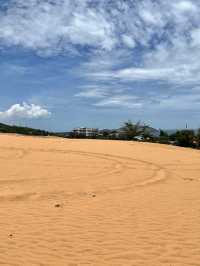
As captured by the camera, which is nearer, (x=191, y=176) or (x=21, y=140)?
(x=191, y=176)

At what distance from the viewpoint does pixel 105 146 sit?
29.6m

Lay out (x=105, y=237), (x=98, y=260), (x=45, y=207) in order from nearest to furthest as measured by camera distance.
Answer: (x=98, y=260) < (x=105, y=237) < (x=45, y=207)

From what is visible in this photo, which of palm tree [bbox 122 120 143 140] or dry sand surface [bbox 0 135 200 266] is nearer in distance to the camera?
dry sand surface [bbox 0 135 200 266]

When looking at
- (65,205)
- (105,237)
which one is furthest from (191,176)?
(105,237)

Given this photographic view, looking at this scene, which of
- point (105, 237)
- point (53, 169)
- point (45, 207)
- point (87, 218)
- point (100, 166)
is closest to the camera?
point (105, 237)

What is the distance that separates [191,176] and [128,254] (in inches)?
463

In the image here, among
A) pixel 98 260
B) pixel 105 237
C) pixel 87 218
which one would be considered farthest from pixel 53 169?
pixel 98 260

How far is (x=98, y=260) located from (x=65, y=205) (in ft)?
13.4

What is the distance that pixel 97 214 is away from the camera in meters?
9.48

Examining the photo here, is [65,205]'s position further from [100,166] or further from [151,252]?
A: [100,166]

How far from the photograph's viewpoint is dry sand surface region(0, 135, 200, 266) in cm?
662

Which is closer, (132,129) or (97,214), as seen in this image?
(97,214)

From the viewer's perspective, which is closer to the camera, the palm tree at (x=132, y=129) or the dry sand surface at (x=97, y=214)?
the dry sand surface at (x=97, y=214)

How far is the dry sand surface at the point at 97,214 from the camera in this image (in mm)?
6625
